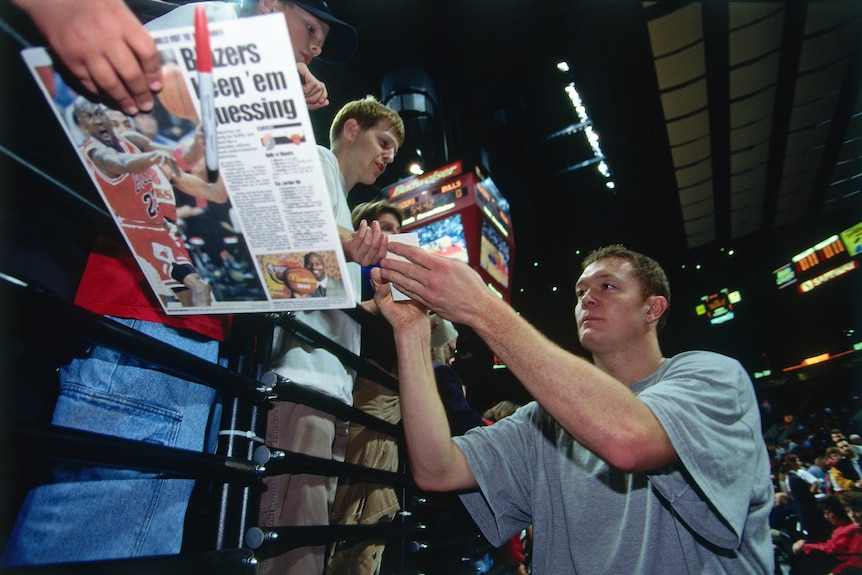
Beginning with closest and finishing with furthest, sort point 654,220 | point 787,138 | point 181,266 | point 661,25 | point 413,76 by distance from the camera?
1. point 181,266
2. point 661,25
3. point 413,76
4. point 787,138
5. point 654,220

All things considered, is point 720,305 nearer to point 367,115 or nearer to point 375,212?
point 375,212

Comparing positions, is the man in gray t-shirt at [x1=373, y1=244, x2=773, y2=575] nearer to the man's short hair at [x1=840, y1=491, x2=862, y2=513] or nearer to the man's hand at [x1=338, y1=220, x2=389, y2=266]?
the man's hand at [x1=338, y1=220, x2=389, y2=266]

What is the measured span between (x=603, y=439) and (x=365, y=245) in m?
0.88

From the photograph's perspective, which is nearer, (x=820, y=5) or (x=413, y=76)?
(x=820, y=5)

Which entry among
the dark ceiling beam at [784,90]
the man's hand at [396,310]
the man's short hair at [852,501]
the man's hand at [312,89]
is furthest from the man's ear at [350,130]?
the man's short hair at [852,501]

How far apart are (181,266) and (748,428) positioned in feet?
6.07

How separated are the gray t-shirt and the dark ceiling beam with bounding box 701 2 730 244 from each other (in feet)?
20.3

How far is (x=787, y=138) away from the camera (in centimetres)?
840

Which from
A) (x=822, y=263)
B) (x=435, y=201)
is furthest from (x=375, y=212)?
(x=822, y=263)

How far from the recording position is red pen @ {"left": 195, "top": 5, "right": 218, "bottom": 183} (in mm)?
732

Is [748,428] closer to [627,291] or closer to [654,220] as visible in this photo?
[627,291]

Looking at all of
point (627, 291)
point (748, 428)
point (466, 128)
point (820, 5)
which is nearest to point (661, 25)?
point (820, 5)

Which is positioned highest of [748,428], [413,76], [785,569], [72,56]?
[413,76]

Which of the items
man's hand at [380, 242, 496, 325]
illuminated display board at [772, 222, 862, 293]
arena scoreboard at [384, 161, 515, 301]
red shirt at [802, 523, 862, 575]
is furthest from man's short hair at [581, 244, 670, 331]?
illuminated display board at [772, 222, 862, 293]
